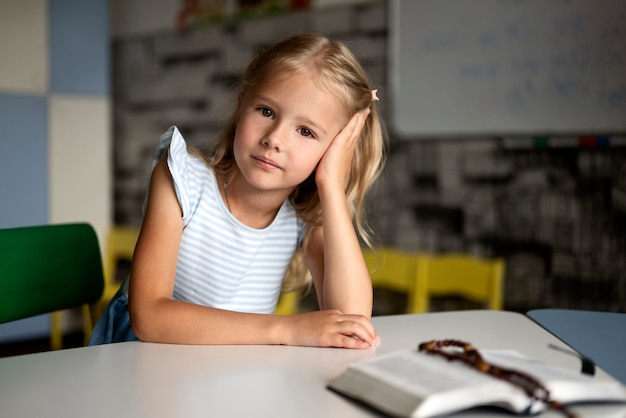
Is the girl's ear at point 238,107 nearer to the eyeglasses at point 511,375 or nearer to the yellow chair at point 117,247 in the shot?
the eyeglasses at point 511,375

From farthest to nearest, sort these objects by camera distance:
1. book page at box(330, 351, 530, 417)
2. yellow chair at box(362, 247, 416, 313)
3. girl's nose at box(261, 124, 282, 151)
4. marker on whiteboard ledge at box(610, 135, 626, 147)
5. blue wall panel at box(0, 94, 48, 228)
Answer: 1. blue wall panel at box(0, 94, 48, 228)
2. yellow chair at box(362, 247, 416, 313)
3. marker on whiteboard ledge at box(610, 135, 626, 147)
4. girl's nose at box(261, 124, 282, 151)
5. book page at box(330, 351, 530, 417)

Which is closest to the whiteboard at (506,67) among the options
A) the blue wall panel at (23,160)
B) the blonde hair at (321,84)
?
the blonde hair at (321,84)

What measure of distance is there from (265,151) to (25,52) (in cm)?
230

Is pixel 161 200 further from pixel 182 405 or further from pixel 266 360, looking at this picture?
pixel 182 405

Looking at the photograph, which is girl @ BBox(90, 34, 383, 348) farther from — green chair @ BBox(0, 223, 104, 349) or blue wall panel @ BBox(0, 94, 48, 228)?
blue wall panel @ BBox(0, 94, 48, 228)

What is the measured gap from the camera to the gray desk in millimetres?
975

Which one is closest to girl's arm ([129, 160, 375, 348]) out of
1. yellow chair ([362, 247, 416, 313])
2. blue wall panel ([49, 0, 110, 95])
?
yellow chair ([362, 247, 416, 313])

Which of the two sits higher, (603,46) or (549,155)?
(603,46)

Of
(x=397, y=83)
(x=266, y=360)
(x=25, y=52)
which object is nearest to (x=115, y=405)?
(x=266, y=360)

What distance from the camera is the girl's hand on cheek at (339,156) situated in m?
1.28

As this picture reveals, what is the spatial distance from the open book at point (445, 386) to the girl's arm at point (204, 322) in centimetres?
21

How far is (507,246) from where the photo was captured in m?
2.34

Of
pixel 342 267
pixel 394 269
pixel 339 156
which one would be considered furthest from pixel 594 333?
pixel 394 269

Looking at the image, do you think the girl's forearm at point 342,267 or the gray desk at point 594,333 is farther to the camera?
the girl's forearm at point 342,267
